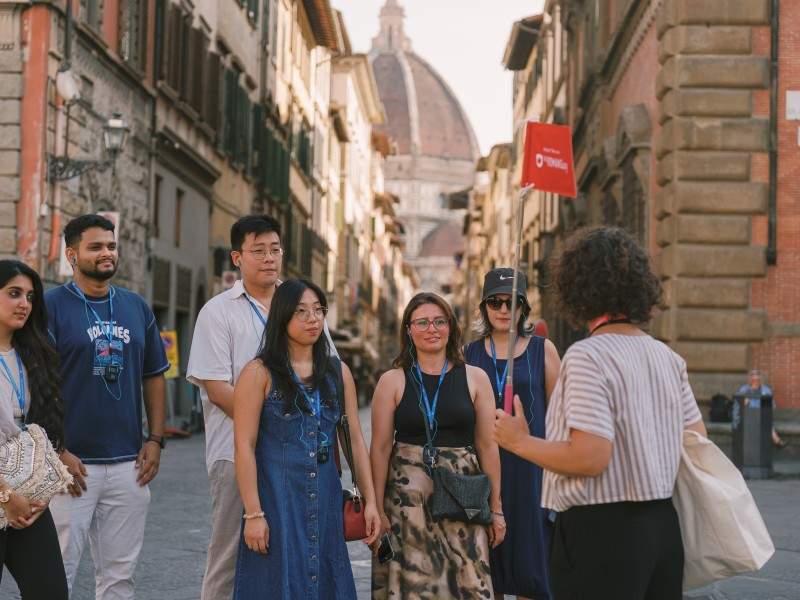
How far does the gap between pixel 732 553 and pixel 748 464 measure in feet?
37.3

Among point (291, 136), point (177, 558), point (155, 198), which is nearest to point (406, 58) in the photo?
point (291, 136)

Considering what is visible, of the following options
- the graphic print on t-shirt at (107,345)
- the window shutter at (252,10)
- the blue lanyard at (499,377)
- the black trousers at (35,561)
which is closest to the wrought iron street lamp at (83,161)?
the blue lanyard at (499,377)

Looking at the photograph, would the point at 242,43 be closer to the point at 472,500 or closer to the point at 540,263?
the point at 540,263

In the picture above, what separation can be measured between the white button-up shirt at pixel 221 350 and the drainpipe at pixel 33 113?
462 inches

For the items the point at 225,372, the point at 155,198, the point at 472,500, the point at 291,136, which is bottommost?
the point at 472,500

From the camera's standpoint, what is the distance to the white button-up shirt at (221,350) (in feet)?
19.4

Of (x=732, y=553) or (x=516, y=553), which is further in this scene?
(x=516, y=553)

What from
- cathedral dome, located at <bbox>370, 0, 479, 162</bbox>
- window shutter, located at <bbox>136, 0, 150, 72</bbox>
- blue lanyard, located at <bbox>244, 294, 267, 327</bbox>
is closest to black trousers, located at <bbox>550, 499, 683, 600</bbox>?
blue lanyard, located at <bbox>244, 294, 267, 327</bbox>

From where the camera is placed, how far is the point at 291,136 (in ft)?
133

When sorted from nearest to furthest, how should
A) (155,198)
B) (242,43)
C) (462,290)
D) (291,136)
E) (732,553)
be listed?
(732,553) < (155,198) < (242,43) < (291,136) < (462,290)

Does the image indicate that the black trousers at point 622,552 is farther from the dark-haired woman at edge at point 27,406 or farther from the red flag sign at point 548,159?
the red flag sign at point 548,159

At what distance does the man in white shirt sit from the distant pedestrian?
9824 millimetres

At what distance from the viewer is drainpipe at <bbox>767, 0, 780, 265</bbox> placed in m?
16.0

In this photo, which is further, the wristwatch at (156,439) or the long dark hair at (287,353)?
the wristwatch at (156,439)
